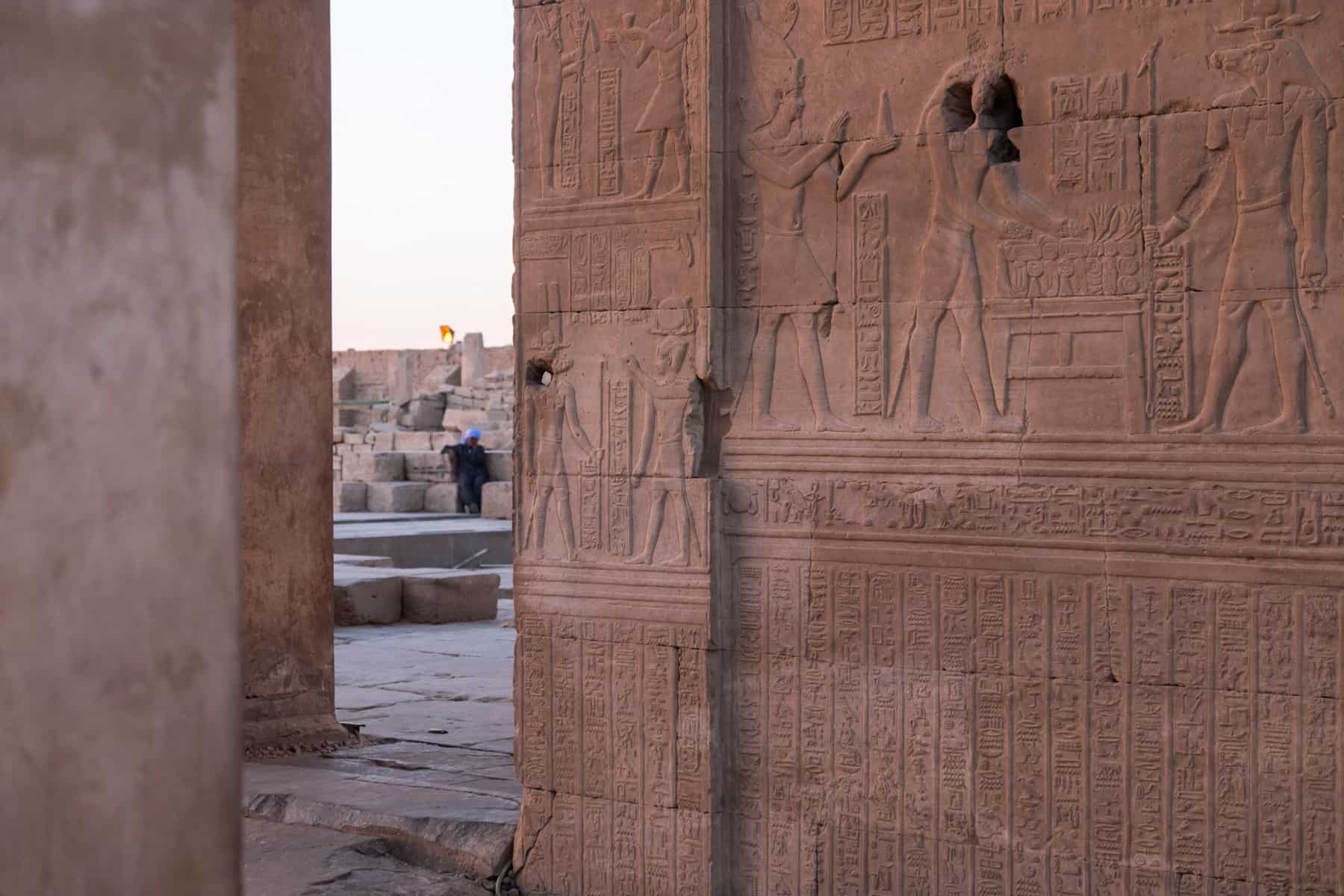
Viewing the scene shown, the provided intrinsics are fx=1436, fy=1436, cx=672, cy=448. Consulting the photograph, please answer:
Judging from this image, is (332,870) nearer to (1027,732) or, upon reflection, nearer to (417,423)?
(1027,732)

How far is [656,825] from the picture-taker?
482 centimetres

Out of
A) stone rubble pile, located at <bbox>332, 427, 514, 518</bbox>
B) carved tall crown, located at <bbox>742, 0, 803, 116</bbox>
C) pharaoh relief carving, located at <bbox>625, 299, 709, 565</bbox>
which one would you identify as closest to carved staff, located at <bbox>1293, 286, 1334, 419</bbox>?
carved tall crown, located at <bbox>742, 0, 803, 116</bbox>

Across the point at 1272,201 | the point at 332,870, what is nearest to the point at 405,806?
the point at 332,870

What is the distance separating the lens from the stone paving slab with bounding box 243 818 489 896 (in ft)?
16.0

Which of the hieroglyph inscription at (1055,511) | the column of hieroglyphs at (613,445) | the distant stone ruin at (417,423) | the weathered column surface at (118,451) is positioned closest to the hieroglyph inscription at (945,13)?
the column of hieroglyphs at (613,445)

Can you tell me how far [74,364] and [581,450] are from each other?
4.12 meters

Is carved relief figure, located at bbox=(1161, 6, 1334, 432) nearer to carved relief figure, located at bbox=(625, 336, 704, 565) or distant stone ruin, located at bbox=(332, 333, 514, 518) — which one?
carved relief figure, located at bbox=(625, 336, 704, 565)

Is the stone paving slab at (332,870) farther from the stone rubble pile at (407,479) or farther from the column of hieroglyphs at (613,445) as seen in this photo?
the stone rubble pile at (407,479)

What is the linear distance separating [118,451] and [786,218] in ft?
12.8

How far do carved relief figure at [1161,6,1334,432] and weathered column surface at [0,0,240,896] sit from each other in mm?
3611

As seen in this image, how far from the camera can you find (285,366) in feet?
22.1

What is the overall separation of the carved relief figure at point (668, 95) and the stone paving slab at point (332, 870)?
2.50m

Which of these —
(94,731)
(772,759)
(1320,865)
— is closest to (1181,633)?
(1320,865)

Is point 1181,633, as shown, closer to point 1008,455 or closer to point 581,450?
point 1008,455
